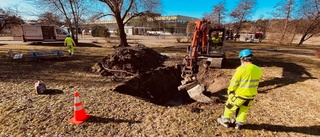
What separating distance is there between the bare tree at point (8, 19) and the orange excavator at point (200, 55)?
66.2ft

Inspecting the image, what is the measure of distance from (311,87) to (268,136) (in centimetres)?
488

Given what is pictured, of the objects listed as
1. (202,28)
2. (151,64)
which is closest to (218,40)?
(202,28)

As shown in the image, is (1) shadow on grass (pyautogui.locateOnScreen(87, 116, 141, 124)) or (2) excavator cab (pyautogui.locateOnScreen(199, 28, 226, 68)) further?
(2) excavator cab (pyautogui.locateOnScreen(199, 28, 226, 68))

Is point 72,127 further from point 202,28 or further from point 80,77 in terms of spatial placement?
point 202,28

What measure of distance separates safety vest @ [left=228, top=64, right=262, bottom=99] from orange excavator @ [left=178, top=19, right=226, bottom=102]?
255cm

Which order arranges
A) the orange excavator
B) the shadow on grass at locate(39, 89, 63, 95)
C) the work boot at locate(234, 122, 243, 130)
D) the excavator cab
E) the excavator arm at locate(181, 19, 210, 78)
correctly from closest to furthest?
the work boot at locate(234, 122, 243, 130), the shadow on grass at locate(39, 89, 63, 95), the orange excavator, the excavator arm at locate(181, 19, 210, 78), the excavator cab

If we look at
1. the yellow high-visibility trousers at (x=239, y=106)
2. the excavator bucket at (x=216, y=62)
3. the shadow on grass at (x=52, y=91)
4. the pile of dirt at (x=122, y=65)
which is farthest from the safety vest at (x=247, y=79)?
the excavator bucket at (x=216, y=62)

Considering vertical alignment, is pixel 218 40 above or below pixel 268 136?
above

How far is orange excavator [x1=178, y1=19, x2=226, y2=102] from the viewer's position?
6660mm

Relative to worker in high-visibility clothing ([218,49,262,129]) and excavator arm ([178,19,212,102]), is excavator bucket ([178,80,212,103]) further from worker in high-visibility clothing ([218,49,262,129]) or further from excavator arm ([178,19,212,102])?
worker in high-visibility clothing ([218,49,262,129])

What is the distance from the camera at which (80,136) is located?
10.6 feet

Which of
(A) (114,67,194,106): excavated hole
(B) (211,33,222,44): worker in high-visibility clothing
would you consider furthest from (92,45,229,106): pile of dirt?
(B) (211,33,222,44): worker in high-visibility clothing

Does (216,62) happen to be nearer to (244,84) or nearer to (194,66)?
(194,66)

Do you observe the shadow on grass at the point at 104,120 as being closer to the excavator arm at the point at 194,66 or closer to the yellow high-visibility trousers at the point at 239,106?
the yellow high-visibility trousers at the point at 239,106
